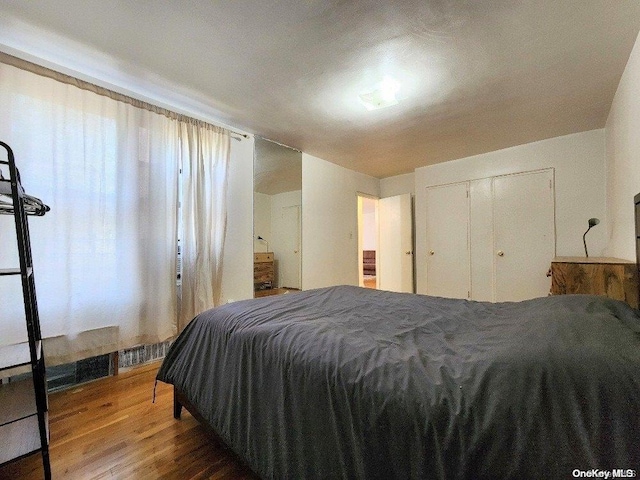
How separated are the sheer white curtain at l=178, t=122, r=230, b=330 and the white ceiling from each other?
352 millimetres

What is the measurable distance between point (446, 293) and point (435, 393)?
412 cm

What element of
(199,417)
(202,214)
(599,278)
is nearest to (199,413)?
(199,417)

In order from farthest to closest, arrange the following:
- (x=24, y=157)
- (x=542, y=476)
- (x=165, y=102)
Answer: (x=165, y=102), (x=24, y=157), (x=542, y=476)

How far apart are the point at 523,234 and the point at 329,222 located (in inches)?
107

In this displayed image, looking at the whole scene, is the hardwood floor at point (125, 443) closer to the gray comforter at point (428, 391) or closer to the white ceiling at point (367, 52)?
the gray comforter at point (428, 391)

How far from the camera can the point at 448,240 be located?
4469 mm

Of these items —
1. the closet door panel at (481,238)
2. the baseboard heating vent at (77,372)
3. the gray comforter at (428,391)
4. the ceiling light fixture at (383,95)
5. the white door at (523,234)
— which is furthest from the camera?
the closet door panel at (481,238)

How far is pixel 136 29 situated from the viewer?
1.74m

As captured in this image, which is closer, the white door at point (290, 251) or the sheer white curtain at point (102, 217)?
the sheer white curtain at point (102, 217)

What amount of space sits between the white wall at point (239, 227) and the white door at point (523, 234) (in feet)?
11.2

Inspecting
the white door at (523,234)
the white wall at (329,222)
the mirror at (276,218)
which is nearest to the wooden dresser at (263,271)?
the mirror at (276,218)

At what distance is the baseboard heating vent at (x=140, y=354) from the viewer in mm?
2484

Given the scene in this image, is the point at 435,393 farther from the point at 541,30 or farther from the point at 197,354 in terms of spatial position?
the point at 541,30

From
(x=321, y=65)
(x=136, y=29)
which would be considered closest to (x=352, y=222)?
(x=321, y=65)
